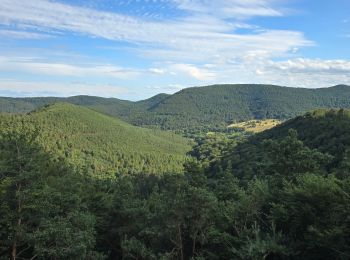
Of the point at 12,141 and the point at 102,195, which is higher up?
the point at 12,141

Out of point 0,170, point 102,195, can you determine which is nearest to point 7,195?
point 0,170

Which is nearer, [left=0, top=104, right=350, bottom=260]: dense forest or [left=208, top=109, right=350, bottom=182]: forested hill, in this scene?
[left=0, top=104, right=350, bottom=260]: dense forest

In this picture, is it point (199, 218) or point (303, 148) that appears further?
point (303, 148)

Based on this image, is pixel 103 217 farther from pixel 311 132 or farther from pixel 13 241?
pixel 311 132

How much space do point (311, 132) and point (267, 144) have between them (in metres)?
89.6

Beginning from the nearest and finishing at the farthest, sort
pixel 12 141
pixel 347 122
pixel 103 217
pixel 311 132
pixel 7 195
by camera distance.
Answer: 1. pixel 7 195
2. pixel 12 141
3. pixel 103 217
4. pixel 347 122
5. pixel 311 132

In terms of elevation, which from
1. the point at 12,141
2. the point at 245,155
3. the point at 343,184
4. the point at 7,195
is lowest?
the point at 245,155

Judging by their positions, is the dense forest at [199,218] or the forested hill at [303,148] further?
the forested hill at [303,148]

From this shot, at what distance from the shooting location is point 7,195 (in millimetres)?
28453

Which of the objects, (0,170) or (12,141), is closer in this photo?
(0,170)

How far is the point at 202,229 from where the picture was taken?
102 feet

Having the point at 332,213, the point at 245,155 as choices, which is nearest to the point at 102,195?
the point at 332,213

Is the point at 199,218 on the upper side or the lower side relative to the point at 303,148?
lower

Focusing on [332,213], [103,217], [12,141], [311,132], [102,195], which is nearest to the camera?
[332,213]
